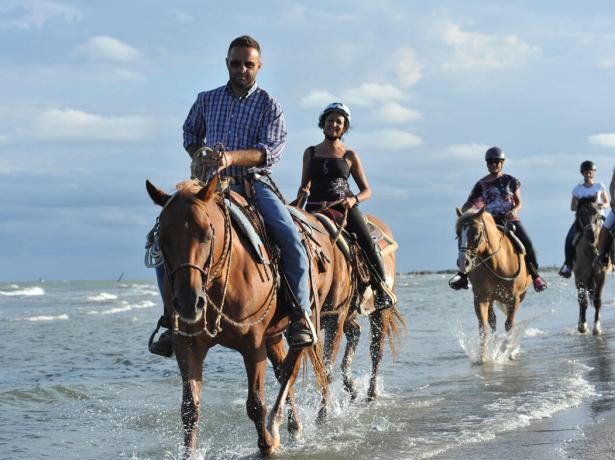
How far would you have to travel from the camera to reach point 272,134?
6219mm

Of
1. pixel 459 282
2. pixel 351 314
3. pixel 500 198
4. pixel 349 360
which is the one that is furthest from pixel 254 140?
pixel 500 198

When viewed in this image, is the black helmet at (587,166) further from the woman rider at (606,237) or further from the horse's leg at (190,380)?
the horse's leg at (190,380)

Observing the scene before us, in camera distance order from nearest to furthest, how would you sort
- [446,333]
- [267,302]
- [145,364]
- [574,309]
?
[267,302] → [145,364] → [446,333] → [574,309]

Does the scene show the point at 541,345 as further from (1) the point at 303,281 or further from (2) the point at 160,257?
(2) the point at 160,257

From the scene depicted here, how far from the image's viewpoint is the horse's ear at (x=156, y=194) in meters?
4.99

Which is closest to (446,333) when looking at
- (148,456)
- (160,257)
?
(148,456)

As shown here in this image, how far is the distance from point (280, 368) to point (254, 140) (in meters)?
1.78

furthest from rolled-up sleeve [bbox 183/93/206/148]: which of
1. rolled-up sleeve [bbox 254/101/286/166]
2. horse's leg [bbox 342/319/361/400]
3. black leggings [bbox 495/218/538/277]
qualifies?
black leggings [bbox 495/218/538/277]

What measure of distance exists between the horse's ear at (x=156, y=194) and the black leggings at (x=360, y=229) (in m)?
3.32

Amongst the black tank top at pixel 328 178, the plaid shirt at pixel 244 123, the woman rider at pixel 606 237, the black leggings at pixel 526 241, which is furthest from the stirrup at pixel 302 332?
the black leggings at pixel 526 241

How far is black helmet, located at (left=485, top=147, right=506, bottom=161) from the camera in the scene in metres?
12.9

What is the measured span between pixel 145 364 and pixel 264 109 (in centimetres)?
794

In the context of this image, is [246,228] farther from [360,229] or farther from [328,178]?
[360,229]

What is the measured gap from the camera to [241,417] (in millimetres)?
8516
